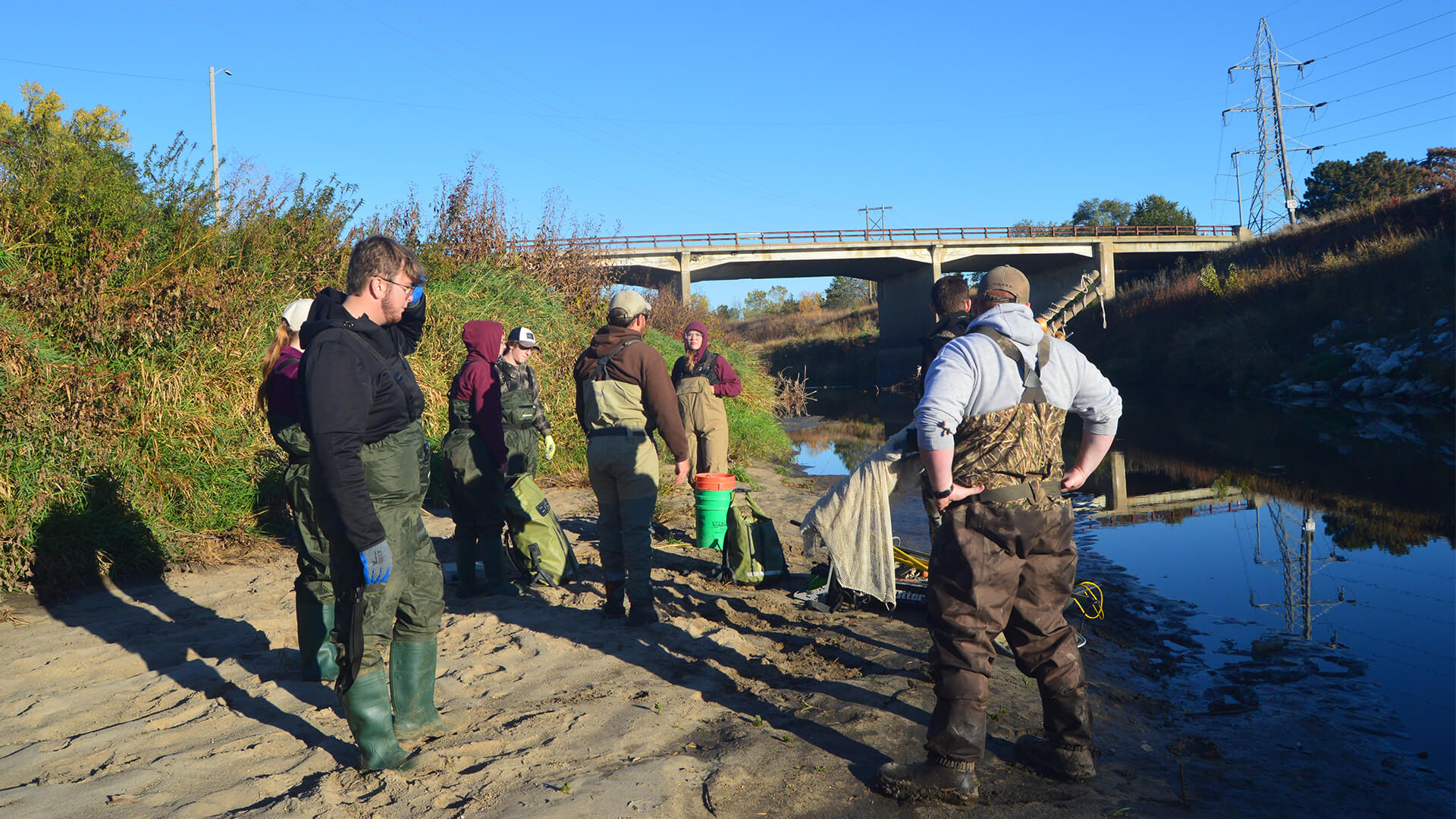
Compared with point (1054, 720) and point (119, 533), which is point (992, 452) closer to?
point (1054, 720)

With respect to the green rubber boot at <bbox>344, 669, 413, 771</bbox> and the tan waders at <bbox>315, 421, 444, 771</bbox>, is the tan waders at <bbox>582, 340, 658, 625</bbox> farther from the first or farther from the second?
the green rubber boot at <bbox>344, 669, 413, 771</bbox>

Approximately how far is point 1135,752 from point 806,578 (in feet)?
10.0

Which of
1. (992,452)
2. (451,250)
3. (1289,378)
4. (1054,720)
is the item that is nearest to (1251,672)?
(1054,720)

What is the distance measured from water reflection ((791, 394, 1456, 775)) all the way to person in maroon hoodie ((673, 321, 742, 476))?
2.09 metres

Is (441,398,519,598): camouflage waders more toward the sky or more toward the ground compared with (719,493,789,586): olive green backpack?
more toward the sky

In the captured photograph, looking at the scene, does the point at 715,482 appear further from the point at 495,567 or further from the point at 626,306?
the point at 626,306

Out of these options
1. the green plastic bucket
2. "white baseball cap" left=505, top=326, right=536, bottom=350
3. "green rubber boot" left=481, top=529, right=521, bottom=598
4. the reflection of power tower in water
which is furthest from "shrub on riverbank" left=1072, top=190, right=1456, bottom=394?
"green rubber boot" left=481, top=529, right=521, bottom=598

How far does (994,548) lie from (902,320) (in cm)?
4499

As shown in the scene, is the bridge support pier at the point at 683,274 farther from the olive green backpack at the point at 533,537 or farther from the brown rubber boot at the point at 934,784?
the brown rubber boot at the point at 934,784

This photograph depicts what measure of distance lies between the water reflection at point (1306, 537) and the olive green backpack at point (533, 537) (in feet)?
8.56

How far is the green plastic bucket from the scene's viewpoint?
22.9 ft

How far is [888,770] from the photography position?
3285 mm

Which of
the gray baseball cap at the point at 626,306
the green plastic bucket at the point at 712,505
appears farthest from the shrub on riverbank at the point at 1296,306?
the gray baseball cap at the point at 626,306

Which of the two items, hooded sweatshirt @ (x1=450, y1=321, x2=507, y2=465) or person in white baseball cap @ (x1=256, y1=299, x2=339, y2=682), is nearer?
person in white baseball cap @ (x1=256, y1=299, x2=339, y2=682)
